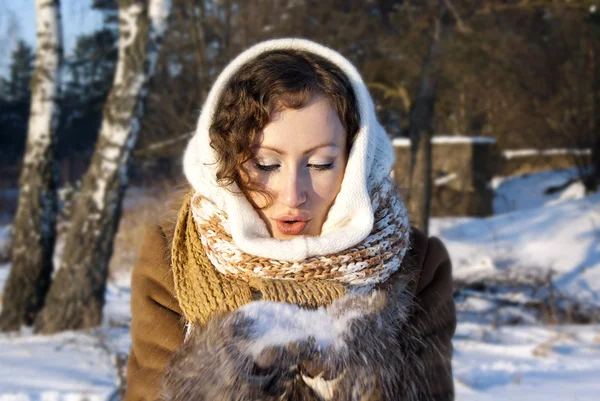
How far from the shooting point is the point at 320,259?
59.1 inches

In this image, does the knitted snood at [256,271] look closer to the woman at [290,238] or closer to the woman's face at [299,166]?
the woman at [290,238]

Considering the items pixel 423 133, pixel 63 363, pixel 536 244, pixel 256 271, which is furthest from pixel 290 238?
pixel 536 244

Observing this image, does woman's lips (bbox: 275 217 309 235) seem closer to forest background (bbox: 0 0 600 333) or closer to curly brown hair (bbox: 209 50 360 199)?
curly brown hair (bbox: 209 50 360 199)

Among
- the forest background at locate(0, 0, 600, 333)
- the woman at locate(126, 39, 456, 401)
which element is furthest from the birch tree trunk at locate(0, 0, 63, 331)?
the woman at locate(126, 39, 456, 401)

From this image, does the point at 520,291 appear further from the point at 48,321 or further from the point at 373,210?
the point at 373,210

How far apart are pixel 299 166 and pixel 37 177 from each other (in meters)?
4.16

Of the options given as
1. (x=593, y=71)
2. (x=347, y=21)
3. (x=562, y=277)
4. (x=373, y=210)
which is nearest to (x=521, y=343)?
(x=562, y=277)

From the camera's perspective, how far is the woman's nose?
1.51 meters

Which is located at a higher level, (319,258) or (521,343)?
(319,258)

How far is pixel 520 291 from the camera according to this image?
6.34 m

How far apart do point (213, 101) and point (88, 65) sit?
1903 centimetres

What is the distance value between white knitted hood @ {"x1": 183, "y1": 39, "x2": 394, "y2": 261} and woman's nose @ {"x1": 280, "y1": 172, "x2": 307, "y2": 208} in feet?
0.28

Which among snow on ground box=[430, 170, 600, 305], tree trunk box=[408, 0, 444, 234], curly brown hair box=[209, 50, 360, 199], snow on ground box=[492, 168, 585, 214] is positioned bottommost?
snow on ground box=[492, 168, 585, 214]

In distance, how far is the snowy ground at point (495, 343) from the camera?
A: 3.49 metres
